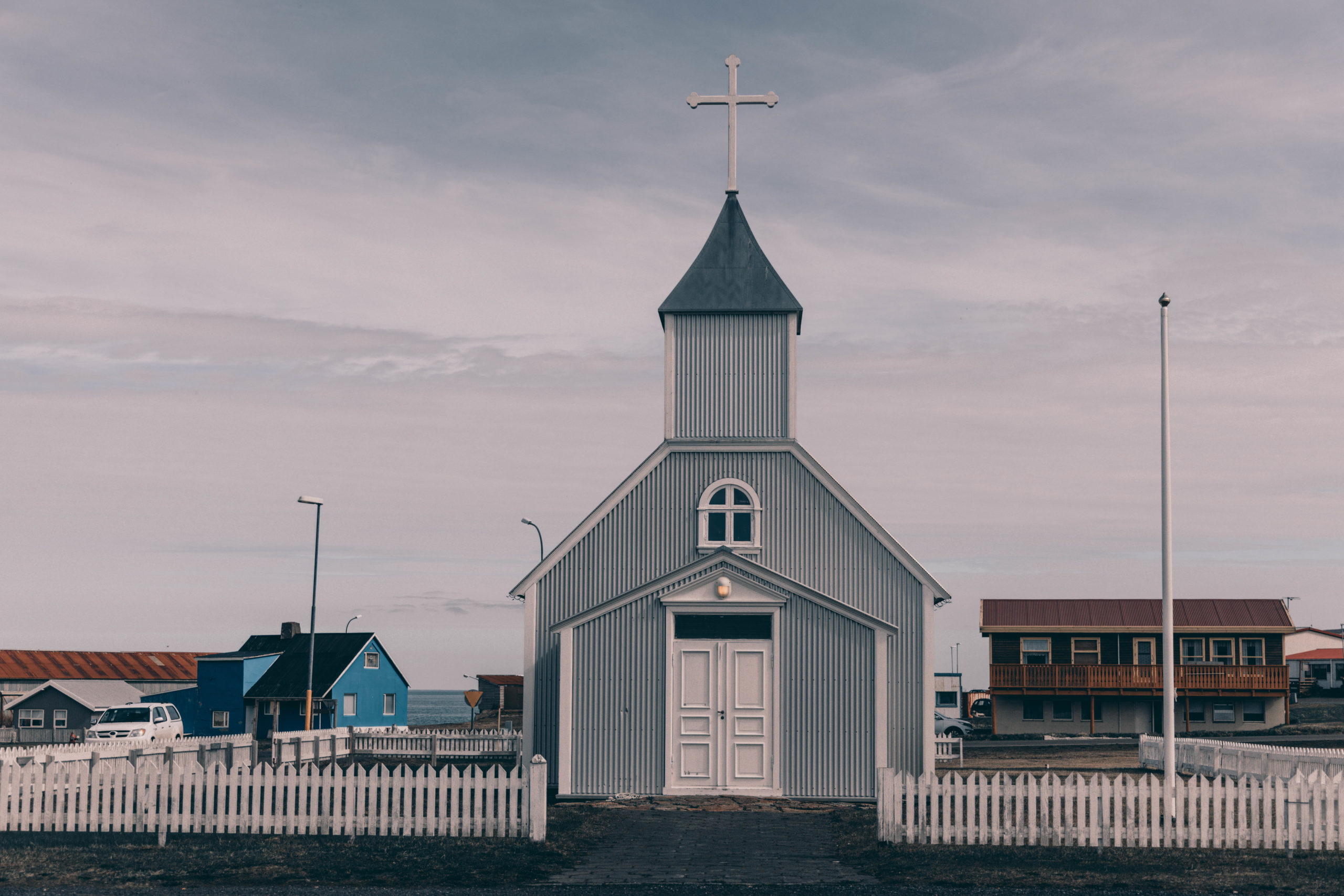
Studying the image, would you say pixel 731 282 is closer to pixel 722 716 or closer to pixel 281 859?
pixel 722 716

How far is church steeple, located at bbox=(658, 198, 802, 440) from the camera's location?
966 inches

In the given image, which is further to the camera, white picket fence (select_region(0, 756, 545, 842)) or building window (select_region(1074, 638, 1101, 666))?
building window (select_region(1074, 638, 1101, 666))

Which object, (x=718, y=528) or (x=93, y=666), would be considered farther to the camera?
(x=93, y=666)

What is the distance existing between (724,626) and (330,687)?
40952mm

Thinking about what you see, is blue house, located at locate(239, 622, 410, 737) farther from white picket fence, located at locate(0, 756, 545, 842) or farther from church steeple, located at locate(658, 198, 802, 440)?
white picket fence, located at locate(0, 756, 545, 842)

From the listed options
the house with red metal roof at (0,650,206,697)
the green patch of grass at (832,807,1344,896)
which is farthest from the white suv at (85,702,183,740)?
the green patch of grass at (832,807,1344,896)

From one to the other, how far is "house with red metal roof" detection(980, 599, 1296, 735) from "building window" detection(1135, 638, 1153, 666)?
28 mm

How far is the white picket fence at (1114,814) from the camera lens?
636 inches

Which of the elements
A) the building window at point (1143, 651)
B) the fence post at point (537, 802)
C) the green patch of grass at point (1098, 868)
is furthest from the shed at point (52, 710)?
the green patch of grass at point (1098, 868)

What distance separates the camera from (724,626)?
22.6 metres

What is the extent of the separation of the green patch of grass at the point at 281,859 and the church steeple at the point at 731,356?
887 centimetres

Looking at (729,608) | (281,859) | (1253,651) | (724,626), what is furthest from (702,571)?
(1253,651)

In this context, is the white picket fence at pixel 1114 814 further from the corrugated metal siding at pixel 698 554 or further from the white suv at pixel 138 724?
the white suv at pixel 138 724

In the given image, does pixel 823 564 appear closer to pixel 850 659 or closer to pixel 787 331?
pixel 850 659
